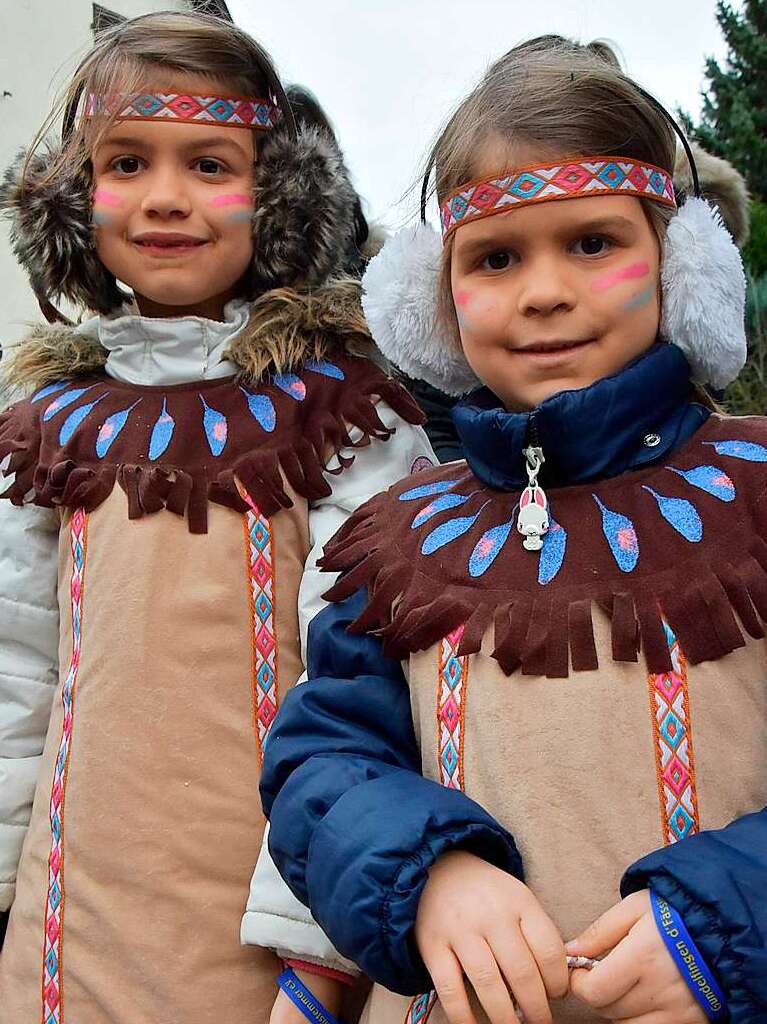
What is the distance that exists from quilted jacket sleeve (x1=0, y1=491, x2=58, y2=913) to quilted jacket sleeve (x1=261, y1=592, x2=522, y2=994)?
25.8 inches

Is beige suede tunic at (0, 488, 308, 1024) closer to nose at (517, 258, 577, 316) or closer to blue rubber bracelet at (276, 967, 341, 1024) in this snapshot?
blue rubber bracelet at (276, 967, 341, 1024)

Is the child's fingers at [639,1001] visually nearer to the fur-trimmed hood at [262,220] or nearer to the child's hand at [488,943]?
the child's hand at [488,943]

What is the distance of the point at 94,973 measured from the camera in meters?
1.70

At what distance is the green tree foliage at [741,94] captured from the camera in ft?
51.2

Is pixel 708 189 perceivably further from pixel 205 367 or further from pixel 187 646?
pixel 187 646

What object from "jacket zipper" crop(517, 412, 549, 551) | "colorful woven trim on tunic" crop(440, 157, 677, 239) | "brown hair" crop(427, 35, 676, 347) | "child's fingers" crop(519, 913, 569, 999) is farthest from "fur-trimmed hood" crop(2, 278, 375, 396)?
"child's fingers" crop(519, 913, 569, 999)

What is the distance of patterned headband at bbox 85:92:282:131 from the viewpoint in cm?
191

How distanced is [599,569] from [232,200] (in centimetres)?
98

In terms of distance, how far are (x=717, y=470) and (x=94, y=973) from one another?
1157 mm

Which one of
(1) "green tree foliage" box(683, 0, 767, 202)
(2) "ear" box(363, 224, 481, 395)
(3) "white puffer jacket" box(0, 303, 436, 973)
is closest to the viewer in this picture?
(2) "ear" box(363, 224, 481, 395)

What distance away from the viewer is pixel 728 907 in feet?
3.56

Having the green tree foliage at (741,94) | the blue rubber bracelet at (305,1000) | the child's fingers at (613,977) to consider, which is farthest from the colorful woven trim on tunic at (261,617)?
the green tree foliage at (741,94)

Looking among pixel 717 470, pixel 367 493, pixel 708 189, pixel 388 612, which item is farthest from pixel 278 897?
pixel 708 189

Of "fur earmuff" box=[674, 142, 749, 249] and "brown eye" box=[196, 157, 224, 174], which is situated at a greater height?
"fur earmuff" box=[674, 142, 749, 249]
